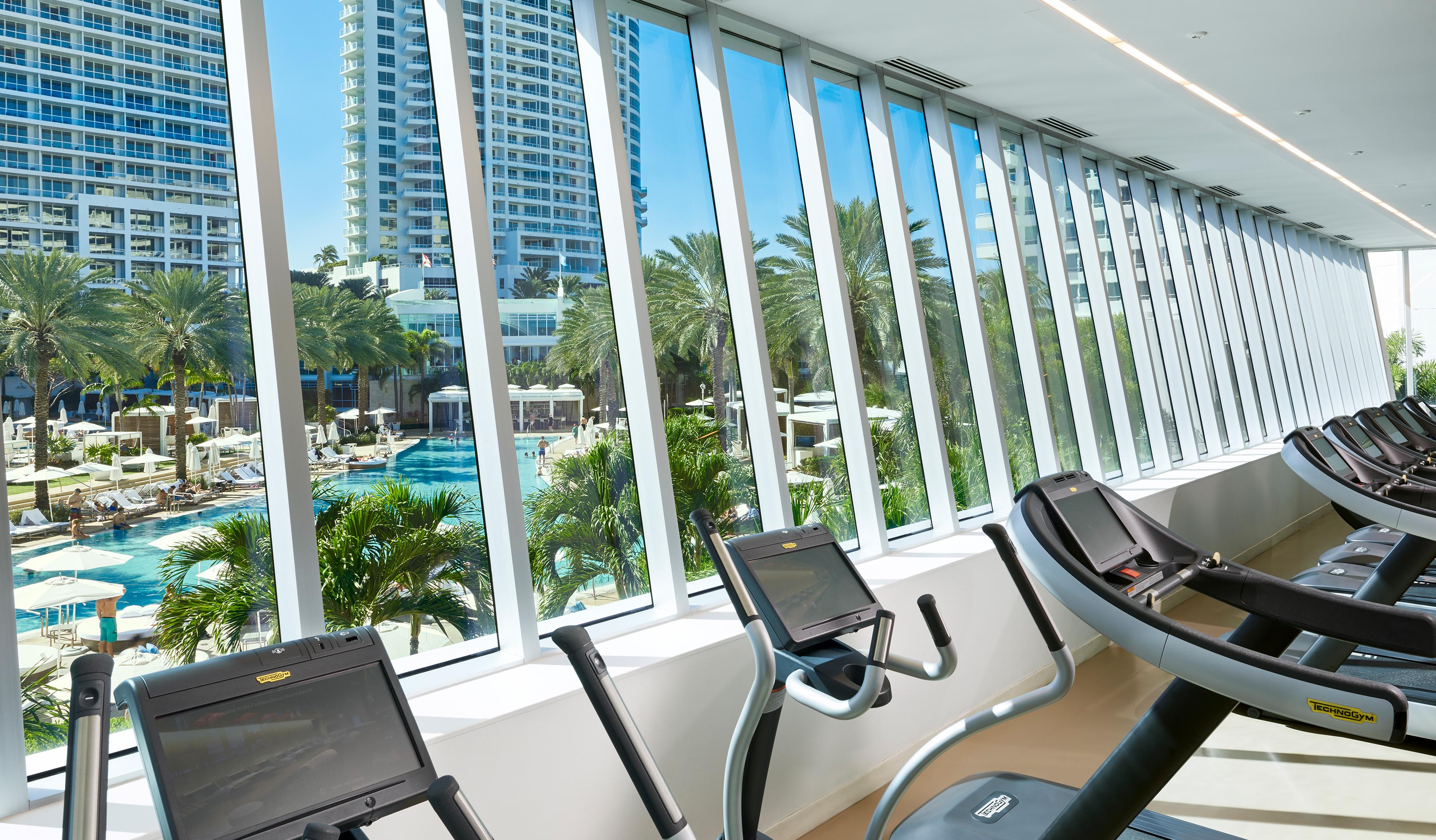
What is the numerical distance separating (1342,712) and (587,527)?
2408mm

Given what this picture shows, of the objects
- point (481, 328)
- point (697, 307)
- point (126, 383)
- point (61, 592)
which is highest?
point (697, 307)

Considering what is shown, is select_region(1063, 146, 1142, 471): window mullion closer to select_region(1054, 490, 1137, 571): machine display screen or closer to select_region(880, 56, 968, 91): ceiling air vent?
select_region(880, 56, 968, 91): ceiling air vent

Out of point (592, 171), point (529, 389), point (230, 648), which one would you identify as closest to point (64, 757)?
point (230, 648)

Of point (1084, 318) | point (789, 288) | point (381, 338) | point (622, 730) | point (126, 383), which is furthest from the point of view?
point (1084, 318)

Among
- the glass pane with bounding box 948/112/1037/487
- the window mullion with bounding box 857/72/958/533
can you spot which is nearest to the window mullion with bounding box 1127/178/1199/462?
the glass pane with bounding box 948/112/1037/487

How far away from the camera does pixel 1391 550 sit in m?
3.45

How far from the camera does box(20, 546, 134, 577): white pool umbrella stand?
2137 mm

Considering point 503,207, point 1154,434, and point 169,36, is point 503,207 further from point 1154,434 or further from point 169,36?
point 1154,434

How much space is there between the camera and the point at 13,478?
2121 mm

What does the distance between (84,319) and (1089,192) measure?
20.9ft

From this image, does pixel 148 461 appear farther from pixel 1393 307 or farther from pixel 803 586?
pixel 1393 307

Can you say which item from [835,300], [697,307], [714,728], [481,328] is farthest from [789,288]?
[714,728]

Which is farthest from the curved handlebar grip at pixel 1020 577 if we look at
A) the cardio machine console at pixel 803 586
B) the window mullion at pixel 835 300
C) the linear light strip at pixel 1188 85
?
the linear light strip at pixel 1188 85

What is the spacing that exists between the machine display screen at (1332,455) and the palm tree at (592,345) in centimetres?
272
